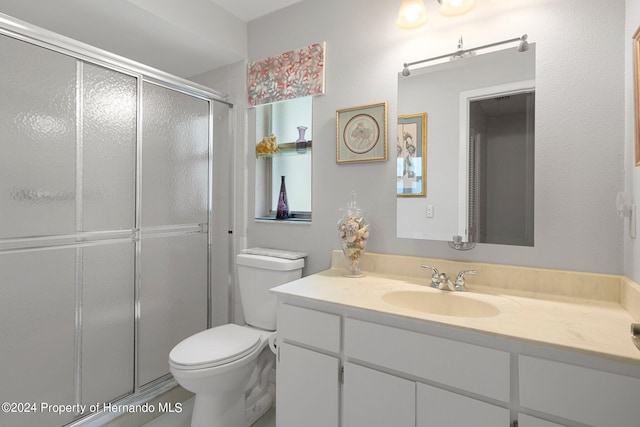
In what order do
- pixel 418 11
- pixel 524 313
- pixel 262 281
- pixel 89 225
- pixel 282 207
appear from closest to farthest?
pixel 524 313 → pixel 418 11 → pixel 89 225 → pixel 262 281 → pixel 282 207

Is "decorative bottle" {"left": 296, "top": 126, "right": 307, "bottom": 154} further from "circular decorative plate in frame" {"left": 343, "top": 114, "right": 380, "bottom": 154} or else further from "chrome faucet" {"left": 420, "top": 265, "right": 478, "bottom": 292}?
"chrome faucet" {"left": 420, "top": 265, "right": 478, "bottom": 292}

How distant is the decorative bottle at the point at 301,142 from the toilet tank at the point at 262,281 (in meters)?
0.69

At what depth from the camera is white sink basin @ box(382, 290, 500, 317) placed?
4.25 feet

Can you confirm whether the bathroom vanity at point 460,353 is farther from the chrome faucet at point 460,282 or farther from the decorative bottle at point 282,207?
the decorative bottle at point 282,207

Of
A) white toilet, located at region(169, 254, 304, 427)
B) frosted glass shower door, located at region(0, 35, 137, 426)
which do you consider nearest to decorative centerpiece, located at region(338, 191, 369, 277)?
white toilet, located at region(169, 254, 304, 427)

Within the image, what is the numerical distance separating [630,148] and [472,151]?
1.73 feet

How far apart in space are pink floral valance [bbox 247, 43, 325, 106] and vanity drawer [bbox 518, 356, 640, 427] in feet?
5.41

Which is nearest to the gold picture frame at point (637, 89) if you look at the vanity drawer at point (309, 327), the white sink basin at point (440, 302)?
the white sink basin at point (440, 302)

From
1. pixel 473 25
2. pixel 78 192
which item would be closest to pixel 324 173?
pixel 473 25

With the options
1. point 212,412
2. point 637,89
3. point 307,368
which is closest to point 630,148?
point 637,89

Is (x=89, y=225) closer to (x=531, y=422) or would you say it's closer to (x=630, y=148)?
(x=531, y=422)

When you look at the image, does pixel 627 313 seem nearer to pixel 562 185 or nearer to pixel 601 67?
pixel 562 185

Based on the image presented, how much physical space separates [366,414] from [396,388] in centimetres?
17

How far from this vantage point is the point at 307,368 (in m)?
1.29
